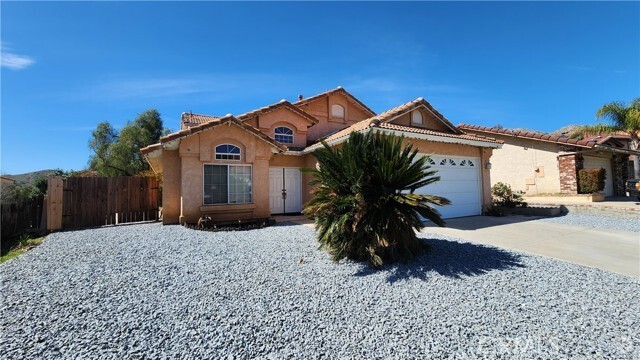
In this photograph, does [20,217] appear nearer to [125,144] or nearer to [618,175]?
[125,144]

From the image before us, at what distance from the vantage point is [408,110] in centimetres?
1338

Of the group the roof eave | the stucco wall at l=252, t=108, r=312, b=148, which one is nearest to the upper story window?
the stucco wall at l=252, t=108, r=312, b=148

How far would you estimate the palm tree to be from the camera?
816 inches

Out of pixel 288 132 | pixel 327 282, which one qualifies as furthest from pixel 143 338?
pixel 288 132

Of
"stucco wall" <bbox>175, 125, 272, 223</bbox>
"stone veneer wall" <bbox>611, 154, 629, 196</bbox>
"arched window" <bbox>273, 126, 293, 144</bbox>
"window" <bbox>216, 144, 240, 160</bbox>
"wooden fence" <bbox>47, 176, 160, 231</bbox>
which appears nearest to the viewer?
"wooden fence" <bbox>47, 176, 160, 231</bbox>

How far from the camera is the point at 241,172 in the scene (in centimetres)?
1242

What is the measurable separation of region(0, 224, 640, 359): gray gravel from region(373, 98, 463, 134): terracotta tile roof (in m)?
7.47

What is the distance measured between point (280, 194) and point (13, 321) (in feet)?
39.0

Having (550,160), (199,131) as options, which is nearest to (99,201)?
(199,131)

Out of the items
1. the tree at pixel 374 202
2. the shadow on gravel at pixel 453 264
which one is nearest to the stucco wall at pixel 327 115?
the tree at pixel 374 202

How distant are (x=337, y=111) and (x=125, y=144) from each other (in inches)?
964

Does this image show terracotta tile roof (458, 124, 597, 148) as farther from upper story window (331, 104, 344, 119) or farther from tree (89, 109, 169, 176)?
tree (89, 109, 169, 176)

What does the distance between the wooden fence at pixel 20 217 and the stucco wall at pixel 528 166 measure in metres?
25.2

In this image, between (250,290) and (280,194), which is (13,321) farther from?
(280,194)
